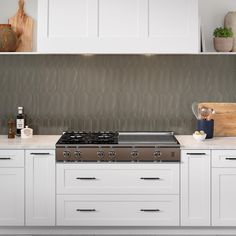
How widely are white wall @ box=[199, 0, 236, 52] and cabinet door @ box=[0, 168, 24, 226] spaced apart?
200cm

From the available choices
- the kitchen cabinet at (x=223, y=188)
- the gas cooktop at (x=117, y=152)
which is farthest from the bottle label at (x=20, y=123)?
the kitchen cabinet at (x=223, y=188)

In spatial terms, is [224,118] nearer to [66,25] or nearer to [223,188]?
[223,188]

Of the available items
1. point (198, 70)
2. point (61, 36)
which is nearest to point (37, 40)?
point (61, 36)

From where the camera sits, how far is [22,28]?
16.3 feet

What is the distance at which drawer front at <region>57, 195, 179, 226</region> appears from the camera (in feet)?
14.7

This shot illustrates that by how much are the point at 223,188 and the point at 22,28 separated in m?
2.23

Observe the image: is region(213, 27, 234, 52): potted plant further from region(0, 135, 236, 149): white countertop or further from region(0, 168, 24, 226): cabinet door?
region(0, 168, 24, 226): cabinet door

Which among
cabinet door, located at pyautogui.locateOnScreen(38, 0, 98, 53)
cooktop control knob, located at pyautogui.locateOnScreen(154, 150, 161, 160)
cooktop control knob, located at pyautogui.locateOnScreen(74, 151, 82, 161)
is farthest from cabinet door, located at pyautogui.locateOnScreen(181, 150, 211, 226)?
cabinet door, located at pyautogui.locateOnScreen(38, 0, 98, 53)

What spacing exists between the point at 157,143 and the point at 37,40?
1.30 m

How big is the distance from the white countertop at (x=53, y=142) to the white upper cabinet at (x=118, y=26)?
76 centimetres

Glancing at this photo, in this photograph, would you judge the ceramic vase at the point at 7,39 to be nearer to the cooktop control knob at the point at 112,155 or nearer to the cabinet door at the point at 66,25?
the cabinet door at the point at 66,25

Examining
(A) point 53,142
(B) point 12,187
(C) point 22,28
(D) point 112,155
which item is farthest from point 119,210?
(C) point 22,28

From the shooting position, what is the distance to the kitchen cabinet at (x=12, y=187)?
14.7 feet

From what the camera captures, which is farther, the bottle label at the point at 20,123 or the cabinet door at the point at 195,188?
the bottle label at the point at 20,123
